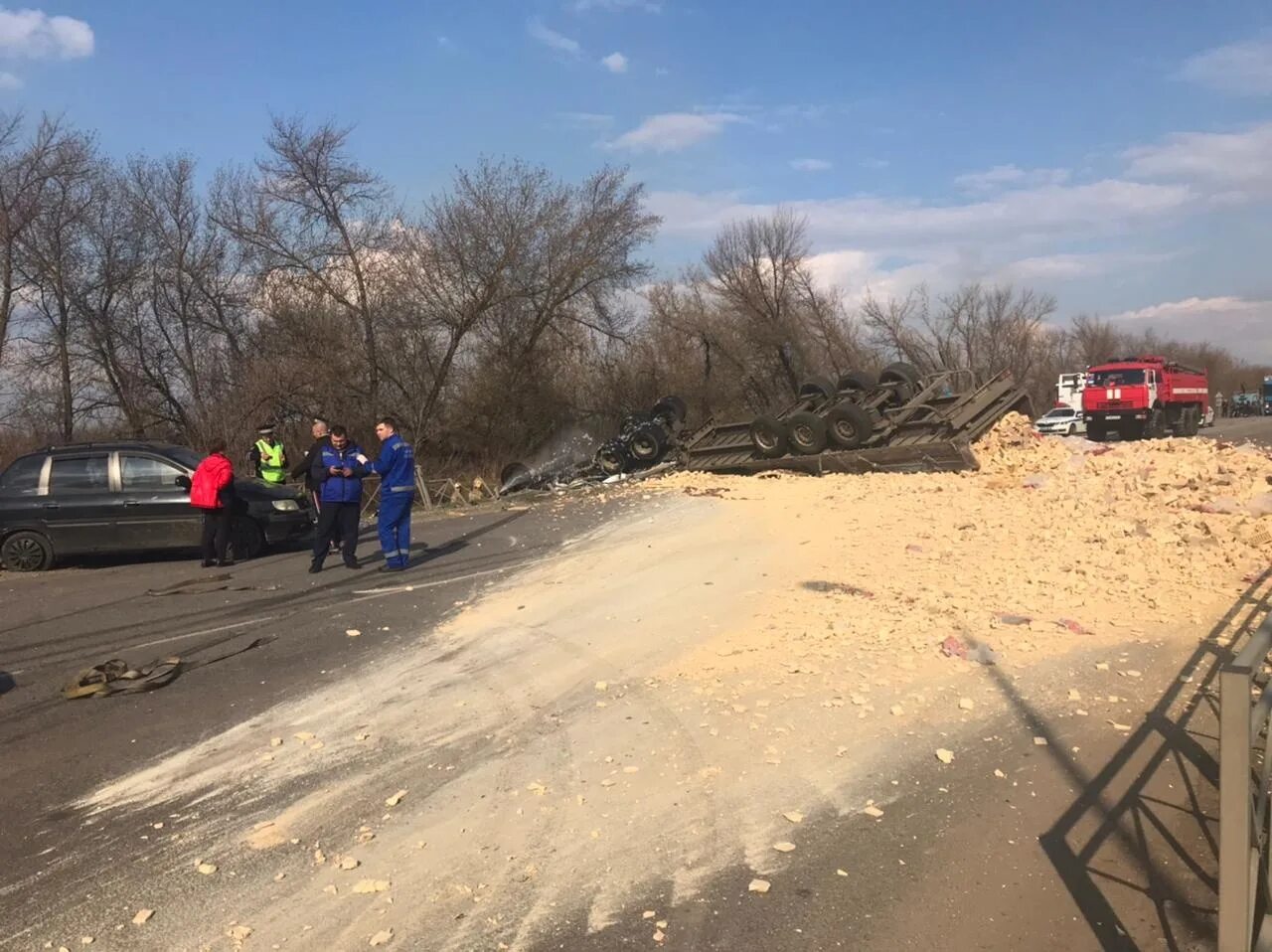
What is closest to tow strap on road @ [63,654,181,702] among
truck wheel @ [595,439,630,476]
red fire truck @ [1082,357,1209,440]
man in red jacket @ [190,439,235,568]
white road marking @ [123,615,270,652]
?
white road marking @ [123,615,270,652]

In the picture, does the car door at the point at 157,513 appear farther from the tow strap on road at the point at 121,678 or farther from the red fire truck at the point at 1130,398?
the red fire truck at the point at 1130,398

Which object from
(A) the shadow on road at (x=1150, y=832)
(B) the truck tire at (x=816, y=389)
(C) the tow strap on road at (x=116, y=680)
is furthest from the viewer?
(B) the truck tire at (x=816, y=389)

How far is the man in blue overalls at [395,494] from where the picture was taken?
10.4m

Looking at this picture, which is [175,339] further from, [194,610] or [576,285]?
[194,610]

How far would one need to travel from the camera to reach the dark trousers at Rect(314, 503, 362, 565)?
10.5 meters

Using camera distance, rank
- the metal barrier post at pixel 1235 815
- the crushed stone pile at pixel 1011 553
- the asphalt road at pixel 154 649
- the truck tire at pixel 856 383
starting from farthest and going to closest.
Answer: the truck tire at pixel 856 383 < the crushed stone pile at pixel 1011 553 < the asphalt road at pixel 154 649 < the metal barrier post at pixel 1235 815

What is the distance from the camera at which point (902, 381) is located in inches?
713

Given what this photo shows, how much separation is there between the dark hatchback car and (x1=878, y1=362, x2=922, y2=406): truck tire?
11429 millimetres

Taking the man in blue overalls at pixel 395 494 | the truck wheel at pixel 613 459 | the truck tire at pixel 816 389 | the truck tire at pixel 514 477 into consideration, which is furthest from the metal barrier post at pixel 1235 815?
the truck tire at pixel 514 477

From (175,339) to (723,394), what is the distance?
1894cm

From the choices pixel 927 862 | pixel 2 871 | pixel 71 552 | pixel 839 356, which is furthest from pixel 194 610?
pixel 839 356

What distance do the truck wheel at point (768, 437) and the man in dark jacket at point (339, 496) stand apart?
8466 millimetres

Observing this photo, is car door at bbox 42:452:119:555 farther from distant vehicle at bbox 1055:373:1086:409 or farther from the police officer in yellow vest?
distant vehicle at bbox 1055:373:1086:409

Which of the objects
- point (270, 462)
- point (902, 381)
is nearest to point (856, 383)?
point (902, 381)
